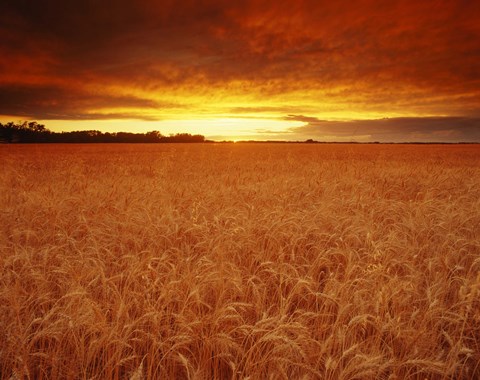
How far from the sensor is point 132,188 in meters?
7.52

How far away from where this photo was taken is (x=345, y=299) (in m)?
2.50

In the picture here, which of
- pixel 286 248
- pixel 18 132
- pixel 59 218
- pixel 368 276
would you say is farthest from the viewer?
pixel 18 132

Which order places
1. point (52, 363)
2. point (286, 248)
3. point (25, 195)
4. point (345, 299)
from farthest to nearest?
point (25, 195), point (286, 248), point (345, 299), point (52, 363)

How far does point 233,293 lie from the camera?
9.13ft

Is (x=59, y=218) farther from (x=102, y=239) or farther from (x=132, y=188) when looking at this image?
(x=132, y=188)

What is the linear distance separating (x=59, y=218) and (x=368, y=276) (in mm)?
4373

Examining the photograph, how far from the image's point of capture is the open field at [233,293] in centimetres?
199

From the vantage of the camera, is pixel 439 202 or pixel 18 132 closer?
pixel 439 202

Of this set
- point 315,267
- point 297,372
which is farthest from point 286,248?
point 297,372

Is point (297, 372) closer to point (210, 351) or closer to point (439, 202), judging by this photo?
point (210, 351)

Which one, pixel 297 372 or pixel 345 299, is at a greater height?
pixel 345 299

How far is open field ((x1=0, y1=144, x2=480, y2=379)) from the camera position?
1.99m

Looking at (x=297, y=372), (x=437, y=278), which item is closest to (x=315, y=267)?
(x=437, y=278)

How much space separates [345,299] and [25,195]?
21.1 feet
